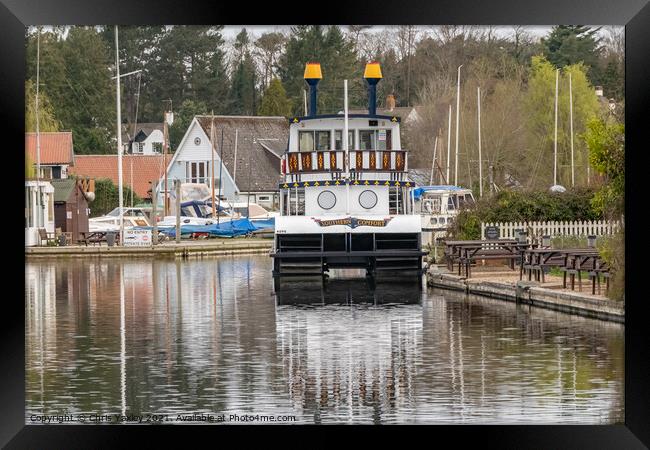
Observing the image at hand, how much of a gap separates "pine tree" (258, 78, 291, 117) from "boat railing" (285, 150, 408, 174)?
4807 centimetres

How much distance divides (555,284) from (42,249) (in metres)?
29.7

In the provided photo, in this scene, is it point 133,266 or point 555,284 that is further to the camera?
point 133,266

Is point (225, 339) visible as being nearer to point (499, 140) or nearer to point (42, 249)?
point (42, 249)

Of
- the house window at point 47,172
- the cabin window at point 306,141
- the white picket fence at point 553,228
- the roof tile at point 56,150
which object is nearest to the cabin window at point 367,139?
the cabin window at point 306,141

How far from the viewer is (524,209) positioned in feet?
136

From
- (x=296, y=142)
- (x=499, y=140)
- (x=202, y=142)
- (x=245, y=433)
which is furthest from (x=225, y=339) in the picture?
(x=202, y=142)

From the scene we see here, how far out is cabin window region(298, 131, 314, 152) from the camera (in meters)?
42.0

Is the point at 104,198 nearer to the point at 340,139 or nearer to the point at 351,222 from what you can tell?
the point at 340,139

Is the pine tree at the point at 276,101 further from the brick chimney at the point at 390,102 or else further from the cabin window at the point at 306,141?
the cabin window at the point at 306,141

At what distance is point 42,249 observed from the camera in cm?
5466
